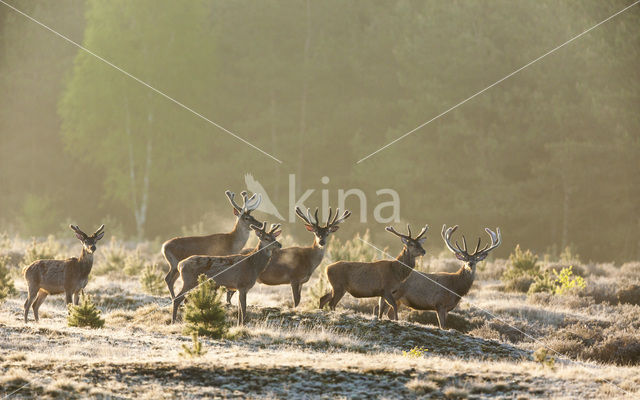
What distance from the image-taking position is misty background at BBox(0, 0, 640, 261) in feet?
123

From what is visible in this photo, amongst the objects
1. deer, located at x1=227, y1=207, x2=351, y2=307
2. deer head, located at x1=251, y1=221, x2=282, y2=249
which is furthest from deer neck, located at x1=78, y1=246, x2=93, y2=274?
deer head, located at x1=251, y1=221, x2=282, y2=249

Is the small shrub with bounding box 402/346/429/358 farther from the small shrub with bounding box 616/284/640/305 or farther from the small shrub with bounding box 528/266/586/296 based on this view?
the small shrub with bounding box 616/284/640/305

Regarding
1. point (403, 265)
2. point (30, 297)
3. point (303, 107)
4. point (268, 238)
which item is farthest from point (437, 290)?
point (303, 107)

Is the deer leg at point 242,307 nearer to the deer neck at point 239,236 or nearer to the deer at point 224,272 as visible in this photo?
the deer at point 224,272

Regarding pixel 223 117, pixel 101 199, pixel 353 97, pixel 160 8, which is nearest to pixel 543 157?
pixel 353 97

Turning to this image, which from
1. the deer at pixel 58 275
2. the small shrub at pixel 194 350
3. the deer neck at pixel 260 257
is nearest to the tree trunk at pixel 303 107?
the deer neck at pixel 260 257

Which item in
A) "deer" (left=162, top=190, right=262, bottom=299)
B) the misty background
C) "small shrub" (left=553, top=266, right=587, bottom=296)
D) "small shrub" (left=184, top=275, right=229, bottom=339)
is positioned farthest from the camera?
the misty background

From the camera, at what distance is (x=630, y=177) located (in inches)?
1454

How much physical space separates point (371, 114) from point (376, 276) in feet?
93.1

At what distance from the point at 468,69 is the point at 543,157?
552 cm

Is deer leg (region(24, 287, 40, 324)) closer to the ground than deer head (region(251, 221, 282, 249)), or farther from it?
closer to the ground

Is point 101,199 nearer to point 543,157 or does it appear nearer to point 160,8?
point 160,8

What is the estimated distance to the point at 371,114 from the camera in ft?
141

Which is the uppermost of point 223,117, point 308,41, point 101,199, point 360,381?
point 308,41
